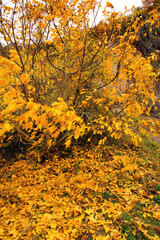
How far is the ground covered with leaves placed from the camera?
7.03 feet

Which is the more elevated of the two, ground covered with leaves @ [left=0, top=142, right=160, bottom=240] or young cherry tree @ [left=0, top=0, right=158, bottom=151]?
young cherry tree @ [left=0, top=0, right=158, bottom=151]

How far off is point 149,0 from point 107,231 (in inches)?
617

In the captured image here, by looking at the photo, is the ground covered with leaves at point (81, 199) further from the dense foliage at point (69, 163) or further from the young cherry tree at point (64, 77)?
the young cherry tree at point (64, 77)

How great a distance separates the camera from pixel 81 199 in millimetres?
2783


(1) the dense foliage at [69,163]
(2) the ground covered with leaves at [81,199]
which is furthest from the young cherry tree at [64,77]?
(2) the ground covered with leaves at [81,199]

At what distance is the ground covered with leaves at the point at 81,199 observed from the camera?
214 centimetres

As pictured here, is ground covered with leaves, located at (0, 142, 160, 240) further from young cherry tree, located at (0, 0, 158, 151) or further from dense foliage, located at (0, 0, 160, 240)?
young cherry tree, located at (0, 0, 158, 151)

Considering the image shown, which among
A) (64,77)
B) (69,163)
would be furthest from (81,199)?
(64,77)

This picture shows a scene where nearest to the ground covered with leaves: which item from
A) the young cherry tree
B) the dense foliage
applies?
the dense foliage

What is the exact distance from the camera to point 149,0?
11.9 m

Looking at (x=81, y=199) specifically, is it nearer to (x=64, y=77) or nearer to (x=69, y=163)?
(x=69, y=163)

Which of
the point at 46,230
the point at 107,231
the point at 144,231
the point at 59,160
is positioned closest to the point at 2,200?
the point at 46,230

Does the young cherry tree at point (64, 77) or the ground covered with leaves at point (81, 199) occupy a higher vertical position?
the young cherry tree at point (64, 77)

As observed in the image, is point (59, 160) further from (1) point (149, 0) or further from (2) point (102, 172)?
(1) point (149, 0)
